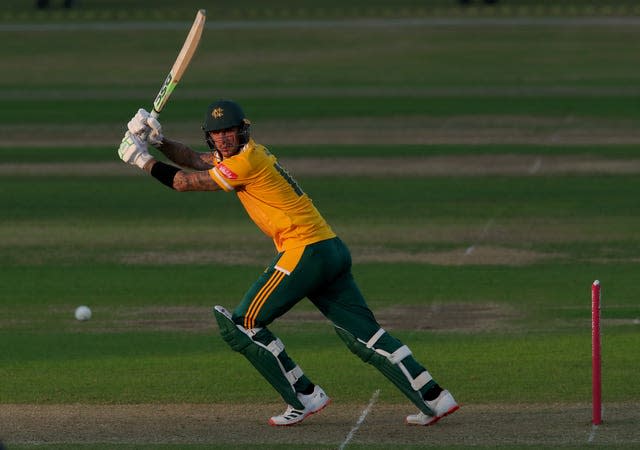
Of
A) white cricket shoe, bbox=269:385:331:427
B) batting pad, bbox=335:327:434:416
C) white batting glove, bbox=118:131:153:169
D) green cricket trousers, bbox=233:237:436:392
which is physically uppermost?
white batting glove, bbox=118:131:153:169

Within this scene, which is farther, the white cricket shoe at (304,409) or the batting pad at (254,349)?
the white cricket shoe at (304,409)

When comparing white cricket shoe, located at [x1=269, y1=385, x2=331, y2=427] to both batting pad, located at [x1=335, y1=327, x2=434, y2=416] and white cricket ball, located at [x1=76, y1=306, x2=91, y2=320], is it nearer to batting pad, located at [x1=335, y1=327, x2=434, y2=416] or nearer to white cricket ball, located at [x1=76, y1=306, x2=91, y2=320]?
batting pad, located at [x1=335, y1=327, x2=434, y2=416]

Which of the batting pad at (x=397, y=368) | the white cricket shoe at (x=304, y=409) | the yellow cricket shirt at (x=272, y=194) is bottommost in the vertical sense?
the white cricket shoe at (x=304, y=409)

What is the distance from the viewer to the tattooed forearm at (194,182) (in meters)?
10.3

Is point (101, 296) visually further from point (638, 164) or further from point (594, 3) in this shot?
point (594, 3)

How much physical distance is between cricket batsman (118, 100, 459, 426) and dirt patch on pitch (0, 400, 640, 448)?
225 mm

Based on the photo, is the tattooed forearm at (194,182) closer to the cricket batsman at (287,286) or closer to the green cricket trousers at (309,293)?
the cricket batsman at (287,286)

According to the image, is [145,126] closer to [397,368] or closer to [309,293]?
[309,293]

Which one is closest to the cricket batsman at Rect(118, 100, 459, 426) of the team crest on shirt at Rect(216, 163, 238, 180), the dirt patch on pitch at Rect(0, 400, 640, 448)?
the team crest on shirt at Rect(216, 163, 238, 180)

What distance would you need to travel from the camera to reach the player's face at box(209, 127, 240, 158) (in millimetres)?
10250

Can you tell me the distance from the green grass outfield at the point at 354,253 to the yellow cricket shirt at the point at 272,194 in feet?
4.24

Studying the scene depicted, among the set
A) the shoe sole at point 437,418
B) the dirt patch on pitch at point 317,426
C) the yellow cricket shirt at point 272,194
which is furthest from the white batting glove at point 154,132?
the shoe sole at point 437,418

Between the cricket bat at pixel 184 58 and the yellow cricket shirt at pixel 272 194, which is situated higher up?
the cricket bat at pixel 184 58

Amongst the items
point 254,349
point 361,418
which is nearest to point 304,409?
point 361,418
